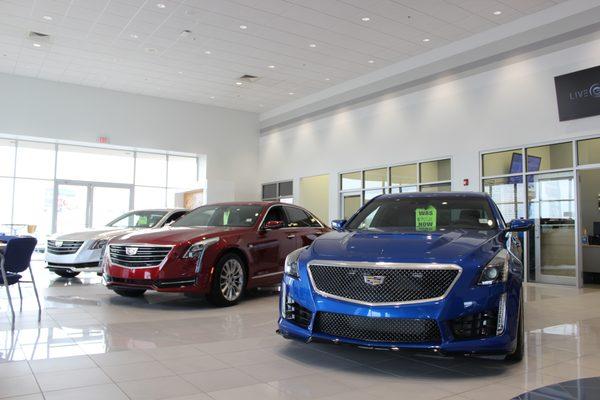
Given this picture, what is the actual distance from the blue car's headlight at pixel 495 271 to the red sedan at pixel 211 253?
3555 mm

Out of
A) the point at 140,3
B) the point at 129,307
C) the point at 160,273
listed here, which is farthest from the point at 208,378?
the point at 140,3

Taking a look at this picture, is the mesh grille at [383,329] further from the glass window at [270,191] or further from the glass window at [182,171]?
the glass window at [182,171]

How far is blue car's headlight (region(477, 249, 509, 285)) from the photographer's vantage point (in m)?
3.27

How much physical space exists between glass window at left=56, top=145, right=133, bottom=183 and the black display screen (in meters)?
14.8

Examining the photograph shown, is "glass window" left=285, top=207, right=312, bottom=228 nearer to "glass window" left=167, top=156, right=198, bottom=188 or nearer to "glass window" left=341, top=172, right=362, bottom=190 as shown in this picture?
"glass window" left=341, top=172, right=362, bottom=190

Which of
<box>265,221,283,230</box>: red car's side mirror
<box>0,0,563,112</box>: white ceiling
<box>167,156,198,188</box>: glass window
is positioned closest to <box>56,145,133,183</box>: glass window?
<box>167,156,198,188</box>: glass window

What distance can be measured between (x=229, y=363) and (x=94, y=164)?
16.5m

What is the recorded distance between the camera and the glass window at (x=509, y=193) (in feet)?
34.6

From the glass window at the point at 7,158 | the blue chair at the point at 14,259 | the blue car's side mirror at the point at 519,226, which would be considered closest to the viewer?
the blue car's side mirror at the point at 519,226

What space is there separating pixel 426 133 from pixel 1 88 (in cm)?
1299

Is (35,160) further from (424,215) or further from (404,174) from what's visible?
(424,215)

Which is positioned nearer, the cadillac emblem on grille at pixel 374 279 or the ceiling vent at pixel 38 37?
the cadillac emblem on grille at pixel 374 279

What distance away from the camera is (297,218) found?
25.1 feet

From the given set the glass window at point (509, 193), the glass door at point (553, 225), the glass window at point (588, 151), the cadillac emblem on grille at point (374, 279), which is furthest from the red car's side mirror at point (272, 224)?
the glass window at point (588, 151)
